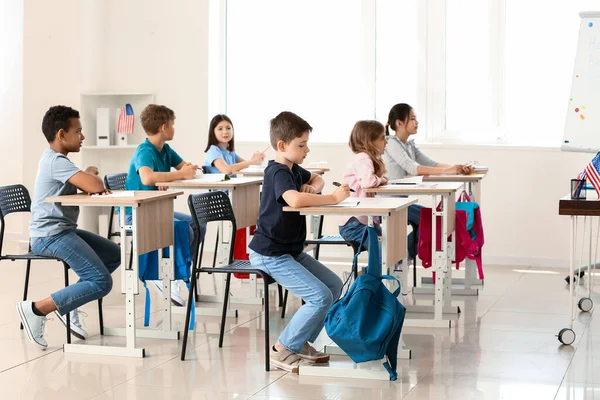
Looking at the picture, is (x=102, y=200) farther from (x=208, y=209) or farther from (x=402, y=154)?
(x=402, y=154)

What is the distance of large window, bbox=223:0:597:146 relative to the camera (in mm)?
7469

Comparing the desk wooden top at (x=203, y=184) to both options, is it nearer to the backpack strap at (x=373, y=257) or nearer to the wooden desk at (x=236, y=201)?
the wooden desk at (x=236, y=201)

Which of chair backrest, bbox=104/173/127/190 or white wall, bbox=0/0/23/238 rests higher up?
white wall, bbox=0/0/23/238

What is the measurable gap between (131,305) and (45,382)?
57 centimetres

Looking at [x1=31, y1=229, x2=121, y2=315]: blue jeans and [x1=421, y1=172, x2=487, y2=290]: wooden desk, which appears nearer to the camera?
[x1=31, y1=229, x2=121, y2=315]: blue jeans

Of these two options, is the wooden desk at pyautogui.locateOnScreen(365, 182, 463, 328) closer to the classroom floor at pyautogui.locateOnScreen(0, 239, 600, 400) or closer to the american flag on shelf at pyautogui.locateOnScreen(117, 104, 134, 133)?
the classroom floor at pyautogui.locateOnScreen(0, 239, 600, 400)

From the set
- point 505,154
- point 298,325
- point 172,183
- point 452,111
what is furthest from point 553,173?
point 298,325

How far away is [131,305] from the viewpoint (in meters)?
→ 4.33

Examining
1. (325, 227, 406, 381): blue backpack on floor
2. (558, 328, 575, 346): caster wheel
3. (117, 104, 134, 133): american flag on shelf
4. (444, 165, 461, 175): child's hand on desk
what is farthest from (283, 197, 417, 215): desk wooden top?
(117, 104, 134, 133): american flag on shelf

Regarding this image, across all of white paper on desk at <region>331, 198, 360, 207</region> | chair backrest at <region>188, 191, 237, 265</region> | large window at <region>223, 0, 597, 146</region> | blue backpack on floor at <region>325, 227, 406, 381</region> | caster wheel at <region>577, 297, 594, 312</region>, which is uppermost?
large window at <region>223, 0, 597, 146</region>

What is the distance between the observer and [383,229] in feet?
13.5

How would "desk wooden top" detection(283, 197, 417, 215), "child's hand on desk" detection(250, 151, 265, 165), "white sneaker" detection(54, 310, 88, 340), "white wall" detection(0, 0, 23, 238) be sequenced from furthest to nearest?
"white wall" detection(0, 0, 23, 238) → "child's hand on desk" detection(250, 151, 265, 165) → "white sneaker" detection(54, 310, 88, 340) → "desk wooden top" detection(283, 197, 417, 215)

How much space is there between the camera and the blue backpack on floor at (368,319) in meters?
3.80

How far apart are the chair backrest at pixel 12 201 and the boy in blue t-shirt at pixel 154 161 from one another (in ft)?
1.97
